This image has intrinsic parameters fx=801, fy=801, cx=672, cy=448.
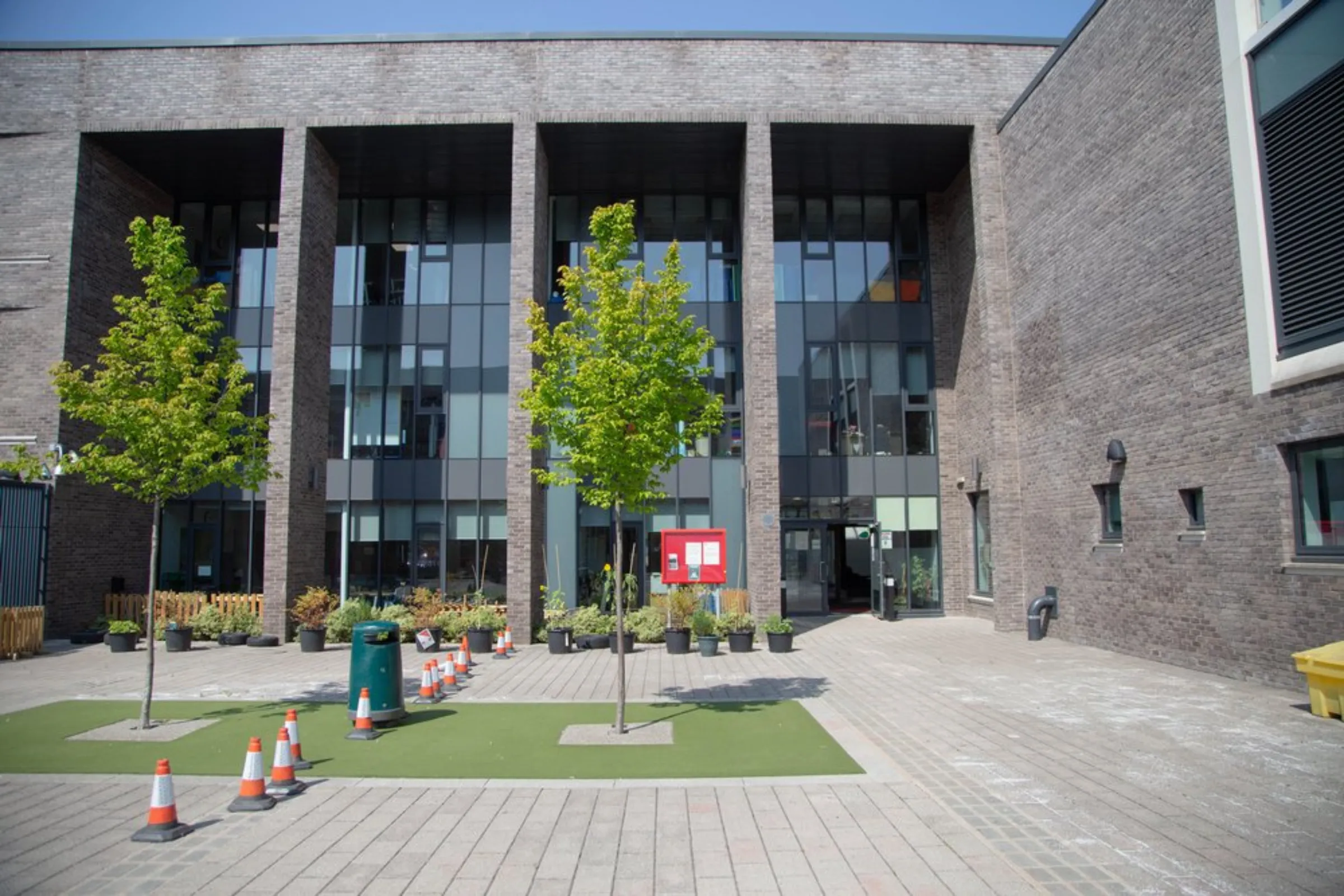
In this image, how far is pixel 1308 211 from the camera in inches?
407

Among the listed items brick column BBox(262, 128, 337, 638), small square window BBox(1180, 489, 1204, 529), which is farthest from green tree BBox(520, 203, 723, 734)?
brick column BBox(262, 128, 337, 638)

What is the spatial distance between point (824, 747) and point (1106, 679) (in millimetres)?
6137

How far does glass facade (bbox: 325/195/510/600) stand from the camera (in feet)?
68.3

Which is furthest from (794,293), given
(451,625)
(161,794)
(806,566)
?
(161,794)

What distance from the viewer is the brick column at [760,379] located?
17.2 metres

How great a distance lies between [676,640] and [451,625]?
5048 millimetres

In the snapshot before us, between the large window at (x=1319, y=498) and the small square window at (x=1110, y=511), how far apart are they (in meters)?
4.04

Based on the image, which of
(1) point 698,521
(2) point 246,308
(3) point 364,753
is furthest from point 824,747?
(2) point 246,308

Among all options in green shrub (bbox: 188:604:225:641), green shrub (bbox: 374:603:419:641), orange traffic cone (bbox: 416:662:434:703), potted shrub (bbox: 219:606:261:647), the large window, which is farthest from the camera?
green shrub (bbox: 188:604:225:641)

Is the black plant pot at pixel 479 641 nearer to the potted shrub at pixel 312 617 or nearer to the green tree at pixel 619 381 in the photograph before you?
the potted shrub at pixel 312 617

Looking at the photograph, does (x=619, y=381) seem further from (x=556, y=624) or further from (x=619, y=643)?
(x=556, y=624)

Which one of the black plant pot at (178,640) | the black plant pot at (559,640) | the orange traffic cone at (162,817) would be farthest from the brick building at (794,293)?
the orange traffic cone at (162,817)

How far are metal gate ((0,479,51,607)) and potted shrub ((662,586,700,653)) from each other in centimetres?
1283

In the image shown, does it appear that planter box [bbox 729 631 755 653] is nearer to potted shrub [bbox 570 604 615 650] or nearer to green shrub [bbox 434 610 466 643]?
potted shrub [bbox 570 604 615 650]
